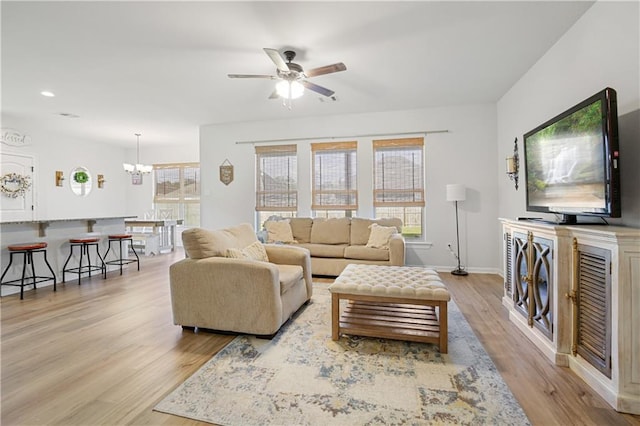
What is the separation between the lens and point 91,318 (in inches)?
117

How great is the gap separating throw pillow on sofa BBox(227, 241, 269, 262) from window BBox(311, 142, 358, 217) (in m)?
2.53

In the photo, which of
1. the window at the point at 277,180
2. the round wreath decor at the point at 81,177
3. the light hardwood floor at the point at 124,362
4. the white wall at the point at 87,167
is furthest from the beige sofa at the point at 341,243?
the round wreath decor at the point at 81,177

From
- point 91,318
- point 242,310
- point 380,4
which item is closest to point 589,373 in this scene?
point 242,310

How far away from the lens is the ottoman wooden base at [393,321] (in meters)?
2.21

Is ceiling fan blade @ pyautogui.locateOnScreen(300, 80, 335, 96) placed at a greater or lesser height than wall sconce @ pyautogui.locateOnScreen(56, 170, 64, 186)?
greater

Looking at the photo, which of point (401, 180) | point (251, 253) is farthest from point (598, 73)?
point (251, 253)

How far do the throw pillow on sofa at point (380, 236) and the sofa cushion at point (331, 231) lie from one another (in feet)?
1.50

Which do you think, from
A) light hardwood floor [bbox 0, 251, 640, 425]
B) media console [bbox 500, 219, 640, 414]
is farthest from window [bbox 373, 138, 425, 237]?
media console [bbox 500, 219, 640, 414]

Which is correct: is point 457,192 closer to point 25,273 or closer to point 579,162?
point 579,162

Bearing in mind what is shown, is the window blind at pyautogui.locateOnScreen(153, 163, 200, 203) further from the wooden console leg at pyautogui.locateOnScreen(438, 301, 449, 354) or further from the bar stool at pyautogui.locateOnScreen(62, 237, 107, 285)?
the wooden console leg at pyautogui.locateOnScreen(438, 301, 449, 354)

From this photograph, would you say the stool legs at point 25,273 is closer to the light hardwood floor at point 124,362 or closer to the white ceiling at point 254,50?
the light hardwood floor at point 124,362

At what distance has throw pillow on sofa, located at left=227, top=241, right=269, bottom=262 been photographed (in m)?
2.63

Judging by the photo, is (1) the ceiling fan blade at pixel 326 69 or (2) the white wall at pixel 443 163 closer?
(1) the ceiling fan blade at pixel 326 69

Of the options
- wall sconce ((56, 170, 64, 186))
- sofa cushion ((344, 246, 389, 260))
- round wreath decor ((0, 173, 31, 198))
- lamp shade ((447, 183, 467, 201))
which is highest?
wall sconce ((56, 170, 64, 186))
